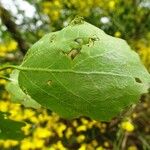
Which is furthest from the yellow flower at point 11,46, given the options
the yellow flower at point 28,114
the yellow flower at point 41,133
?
the yellow flower at point 41,133

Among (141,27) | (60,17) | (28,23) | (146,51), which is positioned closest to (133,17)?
(141,27)

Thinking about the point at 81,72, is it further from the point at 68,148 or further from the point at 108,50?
the point at 68,148

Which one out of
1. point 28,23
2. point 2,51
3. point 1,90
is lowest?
point 1,90

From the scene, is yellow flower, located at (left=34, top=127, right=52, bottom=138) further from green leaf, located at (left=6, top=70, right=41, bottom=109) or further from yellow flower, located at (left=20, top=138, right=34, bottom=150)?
green leaf, located at (left=6, top=70, right=41, bottom=109)

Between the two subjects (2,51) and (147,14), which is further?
(147,14)

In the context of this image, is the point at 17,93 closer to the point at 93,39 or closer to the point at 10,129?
the point at 10,129

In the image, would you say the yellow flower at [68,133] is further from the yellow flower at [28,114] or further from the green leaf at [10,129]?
the green leaf at [10,129]

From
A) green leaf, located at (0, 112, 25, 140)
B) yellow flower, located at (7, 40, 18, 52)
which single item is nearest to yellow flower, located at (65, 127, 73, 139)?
yellow flower, located at (7, 40, 18, 52)
